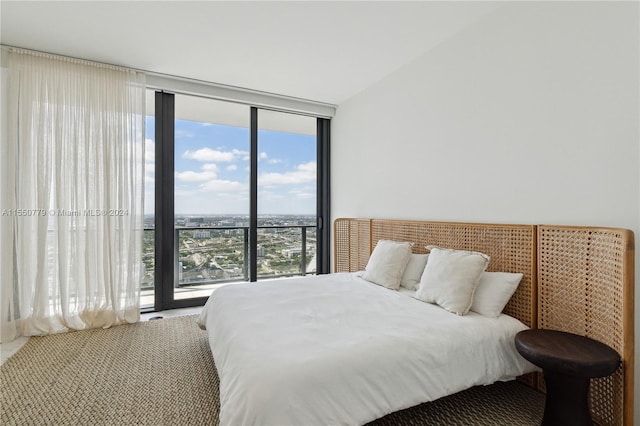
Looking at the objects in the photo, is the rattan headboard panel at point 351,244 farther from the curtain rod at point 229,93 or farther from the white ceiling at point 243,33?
the white ceiling at point 243,33

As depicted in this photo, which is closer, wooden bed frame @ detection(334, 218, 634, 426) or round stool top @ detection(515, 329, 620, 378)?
round stool top @ detection(515, 329, 620, 378)

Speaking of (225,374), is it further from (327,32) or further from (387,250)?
(327,32)

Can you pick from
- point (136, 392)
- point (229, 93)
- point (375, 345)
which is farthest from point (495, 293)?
point (229, 93)

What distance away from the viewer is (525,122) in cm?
214

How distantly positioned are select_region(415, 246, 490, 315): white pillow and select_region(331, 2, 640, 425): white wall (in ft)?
1.38

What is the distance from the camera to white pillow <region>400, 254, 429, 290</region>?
8.79 feet

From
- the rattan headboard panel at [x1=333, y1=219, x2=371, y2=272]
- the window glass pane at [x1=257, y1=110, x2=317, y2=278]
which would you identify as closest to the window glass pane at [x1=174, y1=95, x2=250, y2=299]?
the window glass pane at [x1=257, y1=110, x2=317, y2=278]

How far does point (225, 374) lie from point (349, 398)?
611 mm

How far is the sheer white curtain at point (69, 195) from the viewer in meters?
2.81

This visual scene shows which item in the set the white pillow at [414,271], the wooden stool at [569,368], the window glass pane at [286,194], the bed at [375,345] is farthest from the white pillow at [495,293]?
the window glass pane at [286,194]

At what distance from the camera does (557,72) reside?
6.43 feet

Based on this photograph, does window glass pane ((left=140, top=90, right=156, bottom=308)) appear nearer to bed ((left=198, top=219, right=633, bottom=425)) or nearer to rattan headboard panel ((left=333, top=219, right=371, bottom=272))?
bed ((left=198, top=219, right=633, bottom=425))

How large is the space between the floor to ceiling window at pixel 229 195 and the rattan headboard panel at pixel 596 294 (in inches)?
120

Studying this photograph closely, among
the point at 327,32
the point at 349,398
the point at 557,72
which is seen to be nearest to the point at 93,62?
the point at 327,32
